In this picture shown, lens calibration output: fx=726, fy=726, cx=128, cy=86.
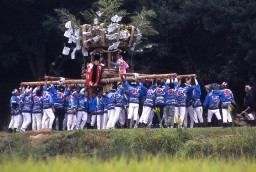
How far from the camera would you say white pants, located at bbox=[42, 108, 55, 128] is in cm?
2574

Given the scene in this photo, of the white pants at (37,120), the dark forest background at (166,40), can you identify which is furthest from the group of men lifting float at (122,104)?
the dark forest background at (166,40)

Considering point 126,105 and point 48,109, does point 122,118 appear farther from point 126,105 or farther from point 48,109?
point 48,109

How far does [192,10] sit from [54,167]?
76.8ft

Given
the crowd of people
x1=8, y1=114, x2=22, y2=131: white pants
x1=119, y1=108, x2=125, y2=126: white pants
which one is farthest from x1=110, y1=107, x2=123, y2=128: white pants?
x1=8, y1=114, x2=22, y2=131: white pants

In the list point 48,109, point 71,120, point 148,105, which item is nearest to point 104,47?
point 71,120

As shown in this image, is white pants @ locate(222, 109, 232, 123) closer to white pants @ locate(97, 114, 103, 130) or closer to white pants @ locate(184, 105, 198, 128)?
white pants @ locate(184, 105, 198, 128)

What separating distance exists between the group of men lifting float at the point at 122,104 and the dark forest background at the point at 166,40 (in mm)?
5952

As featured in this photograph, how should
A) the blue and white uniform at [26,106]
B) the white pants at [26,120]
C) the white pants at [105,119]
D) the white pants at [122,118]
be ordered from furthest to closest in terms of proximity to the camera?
the white pants at [26,120] → the blue and white uniform at [26,106] → the white pants at [105,119] → the white pants at [122,118]

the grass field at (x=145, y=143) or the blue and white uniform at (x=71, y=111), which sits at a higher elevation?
the blue and white uniform at (x=71, y=111)

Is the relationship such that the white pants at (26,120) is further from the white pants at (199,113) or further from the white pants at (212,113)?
the white pants at (212,113)

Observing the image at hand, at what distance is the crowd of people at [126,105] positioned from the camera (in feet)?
77.8

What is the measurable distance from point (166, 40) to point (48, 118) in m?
10.1

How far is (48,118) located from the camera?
85.5ft

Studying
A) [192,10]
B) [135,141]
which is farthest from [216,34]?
[135,141]
